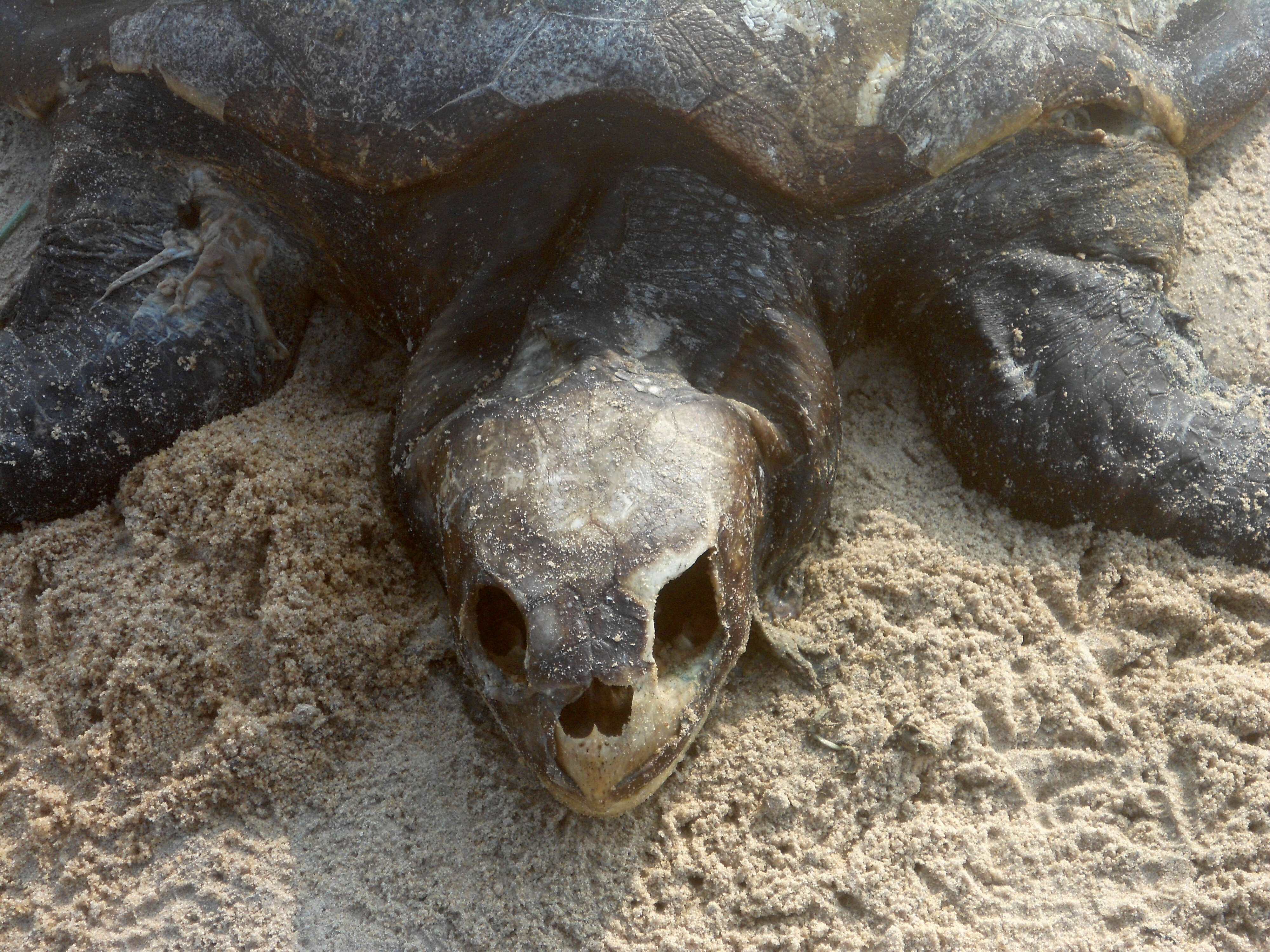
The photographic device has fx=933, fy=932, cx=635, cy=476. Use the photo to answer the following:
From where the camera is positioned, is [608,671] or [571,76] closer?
[608,671]

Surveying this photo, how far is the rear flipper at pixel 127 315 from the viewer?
1868 mm

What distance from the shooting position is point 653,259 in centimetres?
178

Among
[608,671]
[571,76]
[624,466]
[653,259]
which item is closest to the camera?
[608,671]

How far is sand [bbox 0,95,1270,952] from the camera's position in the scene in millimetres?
1444

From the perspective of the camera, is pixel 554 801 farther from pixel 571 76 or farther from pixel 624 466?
pixel 571 76

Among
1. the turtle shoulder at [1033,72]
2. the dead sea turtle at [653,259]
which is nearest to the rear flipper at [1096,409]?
the dead sea turtle at [653,259]

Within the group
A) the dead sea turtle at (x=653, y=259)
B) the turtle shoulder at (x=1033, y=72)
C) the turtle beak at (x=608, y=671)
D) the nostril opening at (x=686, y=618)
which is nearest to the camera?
the turtle beak at (x=608, y=671)

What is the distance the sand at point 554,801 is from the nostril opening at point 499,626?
26 centimetres

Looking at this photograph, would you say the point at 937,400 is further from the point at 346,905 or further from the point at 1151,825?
the point at 346,905

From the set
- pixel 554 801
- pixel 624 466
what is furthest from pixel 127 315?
pixel 554 801

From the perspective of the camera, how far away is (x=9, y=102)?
2.38 meters

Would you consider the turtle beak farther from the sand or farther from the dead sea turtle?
the sand

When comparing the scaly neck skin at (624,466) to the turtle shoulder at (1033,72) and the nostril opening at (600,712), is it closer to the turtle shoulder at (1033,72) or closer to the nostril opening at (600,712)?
the nostril opening at (600,712)

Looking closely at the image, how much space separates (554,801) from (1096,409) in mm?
1263
